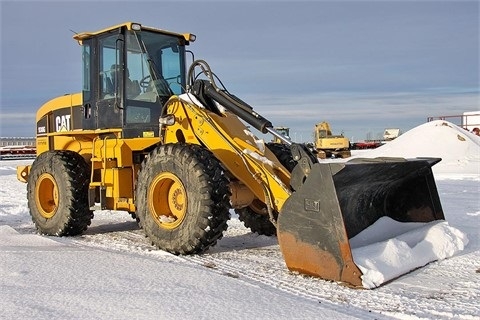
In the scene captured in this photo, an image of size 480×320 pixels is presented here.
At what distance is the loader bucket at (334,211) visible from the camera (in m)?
4.37

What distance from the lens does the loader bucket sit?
4.37 m

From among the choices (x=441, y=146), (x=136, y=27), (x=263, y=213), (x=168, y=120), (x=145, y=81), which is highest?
(x=136, y=27)

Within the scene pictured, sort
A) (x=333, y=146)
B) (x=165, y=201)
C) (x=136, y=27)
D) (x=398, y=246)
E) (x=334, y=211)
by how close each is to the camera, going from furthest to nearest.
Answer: (x=333, y=146), (x=136, y=27), (x=165, y=201), (x=398, y=246), (x=334, y=211)

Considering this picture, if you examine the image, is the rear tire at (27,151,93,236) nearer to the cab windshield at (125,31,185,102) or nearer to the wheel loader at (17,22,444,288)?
the wheel loader at (17,22,444,288)

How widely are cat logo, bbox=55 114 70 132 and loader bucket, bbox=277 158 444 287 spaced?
410cm

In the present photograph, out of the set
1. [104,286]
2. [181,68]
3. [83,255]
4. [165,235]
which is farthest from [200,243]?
[181,68]

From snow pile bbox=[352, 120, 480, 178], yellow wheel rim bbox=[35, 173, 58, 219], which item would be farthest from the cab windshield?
snow pile bbox=[352, 120, 480, 178]

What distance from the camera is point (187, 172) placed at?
5312 mm

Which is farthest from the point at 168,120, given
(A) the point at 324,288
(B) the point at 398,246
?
(B) the point at 398,246

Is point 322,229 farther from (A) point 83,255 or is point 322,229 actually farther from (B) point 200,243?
(A) point 83,255

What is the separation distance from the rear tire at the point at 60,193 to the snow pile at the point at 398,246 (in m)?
3.55

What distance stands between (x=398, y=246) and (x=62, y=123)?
5053 mm

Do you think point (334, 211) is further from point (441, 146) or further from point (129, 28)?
point (441, 146)

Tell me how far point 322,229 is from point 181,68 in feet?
11.5
